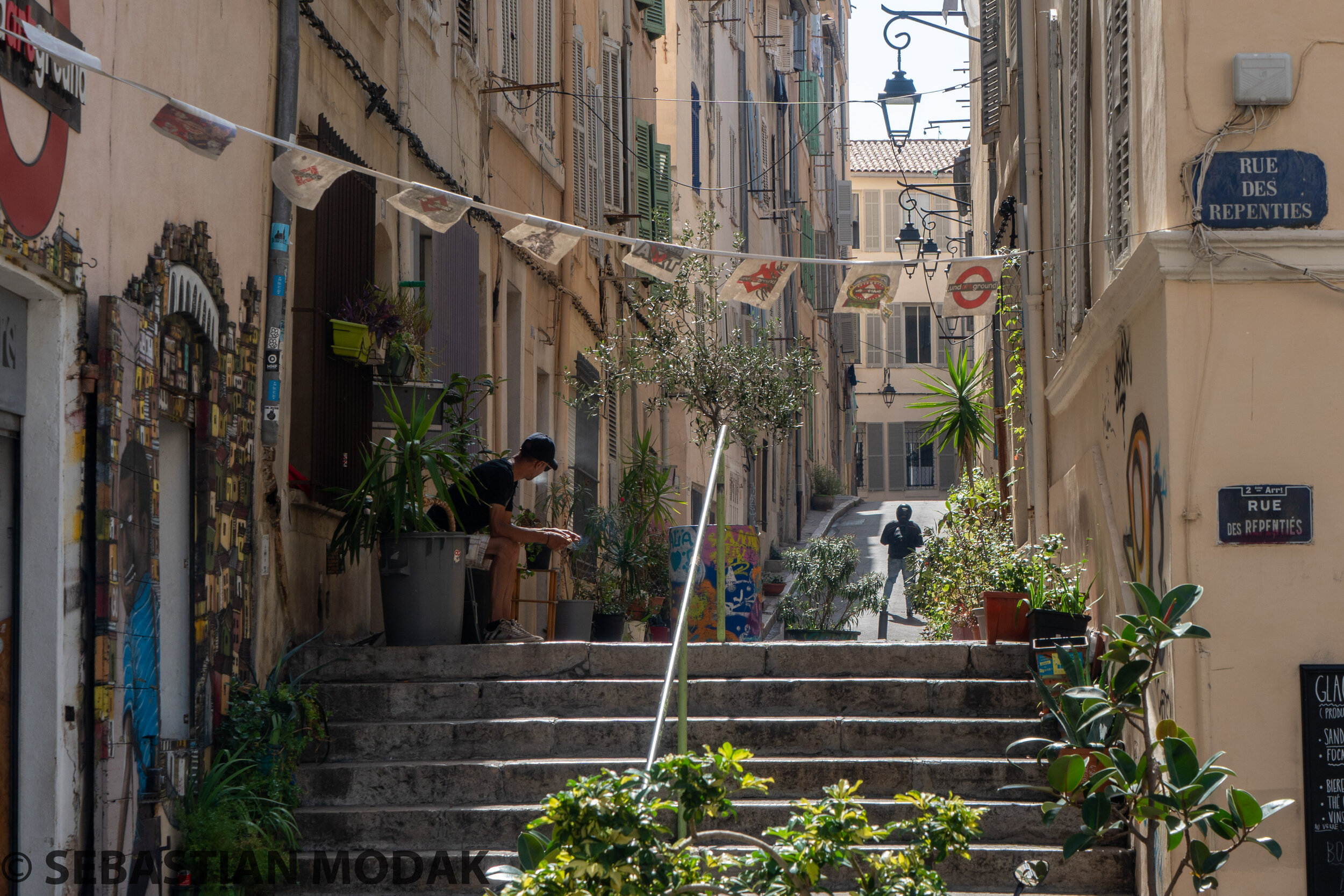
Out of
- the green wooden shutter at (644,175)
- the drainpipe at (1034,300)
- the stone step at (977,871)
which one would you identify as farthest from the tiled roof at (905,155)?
the stone step at (977,871)

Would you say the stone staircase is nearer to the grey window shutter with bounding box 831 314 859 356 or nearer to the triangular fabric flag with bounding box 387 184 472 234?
the triangular fabric flag with bounding box 387 184 472 234

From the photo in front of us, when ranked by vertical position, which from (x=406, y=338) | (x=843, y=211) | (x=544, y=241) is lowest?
(x=406, y=338)

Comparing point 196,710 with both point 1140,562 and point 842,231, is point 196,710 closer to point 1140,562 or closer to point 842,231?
point 1140,562

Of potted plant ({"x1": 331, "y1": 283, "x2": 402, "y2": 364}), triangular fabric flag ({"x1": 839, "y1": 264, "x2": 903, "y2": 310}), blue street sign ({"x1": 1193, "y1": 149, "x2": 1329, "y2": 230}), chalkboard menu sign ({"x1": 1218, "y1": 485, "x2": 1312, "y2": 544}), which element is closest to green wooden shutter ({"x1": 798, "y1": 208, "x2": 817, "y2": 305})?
potted plant ({"x1": 331, "y1": 283, "x2": 402, "y2": 364})

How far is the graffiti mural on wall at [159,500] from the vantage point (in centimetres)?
575

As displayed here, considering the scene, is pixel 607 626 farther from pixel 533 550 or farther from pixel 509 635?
pixel 509 635

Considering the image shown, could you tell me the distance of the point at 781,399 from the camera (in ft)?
50.8

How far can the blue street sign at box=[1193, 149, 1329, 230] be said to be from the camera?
6.20 m

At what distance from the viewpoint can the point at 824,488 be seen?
1400 inches

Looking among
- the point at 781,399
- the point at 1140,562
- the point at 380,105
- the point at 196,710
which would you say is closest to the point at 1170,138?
the point at 1140,562

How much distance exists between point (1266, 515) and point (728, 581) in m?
7.25

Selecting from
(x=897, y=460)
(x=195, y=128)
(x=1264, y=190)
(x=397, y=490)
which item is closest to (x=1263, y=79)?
(x=1264, y=190)

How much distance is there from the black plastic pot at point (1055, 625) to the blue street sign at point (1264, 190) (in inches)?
90.0

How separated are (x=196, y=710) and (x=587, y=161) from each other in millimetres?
10280
